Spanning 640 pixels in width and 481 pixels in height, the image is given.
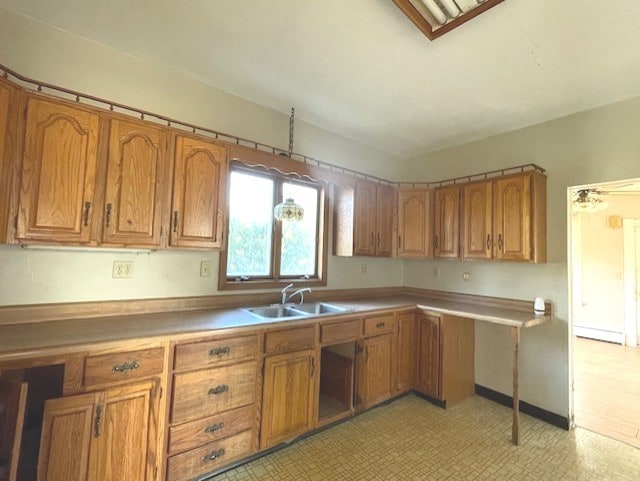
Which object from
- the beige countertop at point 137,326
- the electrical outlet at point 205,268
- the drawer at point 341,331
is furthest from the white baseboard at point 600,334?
the electrical outlet at point 205,268

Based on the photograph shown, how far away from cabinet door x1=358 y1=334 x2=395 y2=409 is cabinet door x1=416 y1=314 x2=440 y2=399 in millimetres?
346

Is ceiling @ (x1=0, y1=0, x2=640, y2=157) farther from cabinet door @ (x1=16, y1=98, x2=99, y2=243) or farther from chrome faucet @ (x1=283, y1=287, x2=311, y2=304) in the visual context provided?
chrome faucet @ (x1=283, y1=287, x2=311, y2=304)

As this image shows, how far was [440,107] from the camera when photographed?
8.73 feet

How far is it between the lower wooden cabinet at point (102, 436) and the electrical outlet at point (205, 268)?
0.90 meters

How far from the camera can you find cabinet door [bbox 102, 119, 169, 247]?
1735 millimetres

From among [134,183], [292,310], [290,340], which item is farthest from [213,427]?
[134,183]

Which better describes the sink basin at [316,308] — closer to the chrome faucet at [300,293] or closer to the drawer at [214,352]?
the chrome faucet at [300,293]

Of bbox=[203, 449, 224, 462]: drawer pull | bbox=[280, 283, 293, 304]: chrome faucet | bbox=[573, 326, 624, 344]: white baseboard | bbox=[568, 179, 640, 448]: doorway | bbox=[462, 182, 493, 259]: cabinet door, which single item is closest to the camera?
bbox=[203, 449, 224, 462]: drawer pull

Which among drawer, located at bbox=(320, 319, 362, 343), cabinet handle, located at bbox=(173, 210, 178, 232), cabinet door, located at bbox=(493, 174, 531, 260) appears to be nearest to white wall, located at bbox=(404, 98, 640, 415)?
cabinet door, located at bbox=(493, 174, 531, 260)

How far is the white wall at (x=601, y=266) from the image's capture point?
4828 mm

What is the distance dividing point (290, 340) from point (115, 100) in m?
2.01

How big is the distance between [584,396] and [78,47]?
5.19m

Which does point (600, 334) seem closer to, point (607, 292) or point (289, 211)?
point (607, 292)

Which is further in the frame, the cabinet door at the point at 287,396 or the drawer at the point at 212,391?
the cabinet door at the point at 287,396
